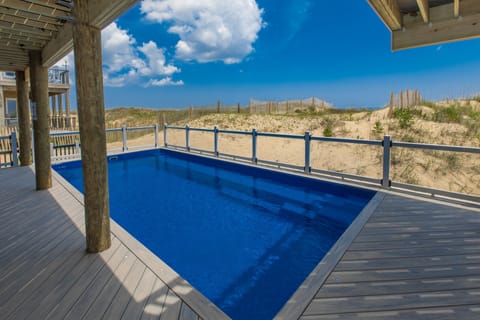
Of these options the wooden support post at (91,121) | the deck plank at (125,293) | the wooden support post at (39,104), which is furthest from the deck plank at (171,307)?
the wooden support post at (39,104)

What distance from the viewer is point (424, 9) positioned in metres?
3.34

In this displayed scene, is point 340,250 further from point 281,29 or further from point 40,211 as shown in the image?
→ point 281,29

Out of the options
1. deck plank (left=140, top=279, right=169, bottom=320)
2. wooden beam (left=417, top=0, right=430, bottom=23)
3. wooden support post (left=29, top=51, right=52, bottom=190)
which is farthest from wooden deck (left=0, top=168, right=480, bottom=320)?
wooden beam (left=417, top=0, right=430, bottom=23)

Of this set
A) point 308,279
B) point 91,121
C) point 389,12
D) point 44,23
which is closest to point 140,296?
point 308,279

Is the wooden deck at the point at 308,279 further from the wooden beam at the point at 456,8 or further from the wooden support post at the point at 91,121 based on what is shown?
the wooden beam at the point at 456,8

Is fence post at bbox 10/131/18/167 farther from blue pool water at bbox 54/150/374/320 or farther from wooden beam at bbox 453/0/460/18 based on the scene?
wooden beam at bbox 453/0/460/18

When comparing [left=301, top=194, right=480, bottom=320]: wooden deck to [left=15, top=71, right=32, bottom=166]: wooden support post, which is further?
[left=15, top=71, right=32, bottom=166]: wooden support post

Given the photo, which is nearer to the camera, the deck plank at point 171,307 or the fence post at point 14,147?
the deck plank at point 171,307

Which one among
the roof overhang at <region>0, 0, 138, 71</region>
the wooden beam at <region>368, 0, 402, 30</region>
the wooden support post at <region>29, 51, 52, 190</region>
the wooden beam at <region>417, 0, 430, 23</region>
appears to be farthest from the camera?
→ the wooden support post at <region>29, 51, 52, 190</region>

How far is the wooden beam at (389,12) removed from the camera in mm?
3066

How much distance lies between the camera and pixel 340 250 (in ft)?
9.73

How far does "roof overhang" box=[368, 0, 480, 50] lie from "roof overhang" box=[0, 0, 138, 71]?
2.58m

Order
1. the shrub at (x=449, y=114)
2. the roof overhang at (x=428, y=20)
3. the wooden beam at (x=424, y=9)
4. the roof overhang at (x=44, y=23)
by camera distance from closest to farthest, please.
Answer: the roof overhang at (x=44, y=23)
the wooden beam at (x=424, y=9)
the roof overhang at (x=428, y=20)
the shrub at (x=449, y=114)

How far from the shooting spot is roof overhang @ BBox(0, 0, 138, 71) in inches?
99.4
